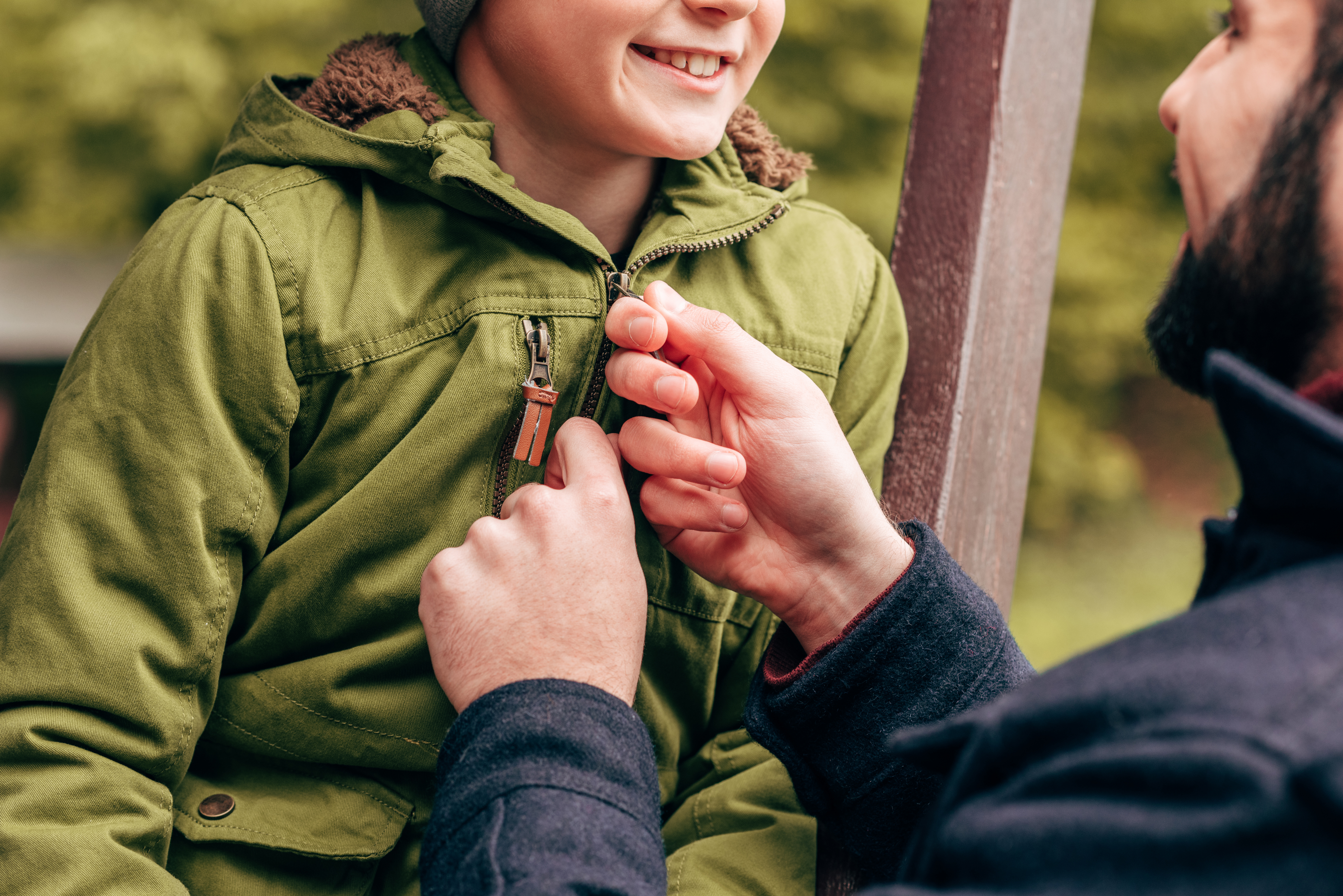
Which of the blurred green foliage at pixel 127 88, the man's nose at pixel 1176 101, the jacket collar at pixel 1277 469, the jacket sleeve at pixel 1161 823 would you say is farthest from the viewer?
the blurred green foliage at pixel 127 88

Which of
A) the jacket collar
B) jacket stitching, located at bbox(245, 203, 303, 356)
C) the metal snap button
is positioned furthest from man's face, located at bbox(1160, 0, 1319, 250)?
the metal snap button

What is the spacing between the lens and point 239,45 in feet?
16.6

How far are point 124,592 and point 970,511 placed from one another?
129 centimetres

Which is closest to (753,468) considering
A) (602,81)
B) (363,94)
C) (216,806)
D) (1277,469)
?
(602,81)

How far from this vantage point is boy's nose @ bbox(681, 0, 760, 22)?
142 centimetres

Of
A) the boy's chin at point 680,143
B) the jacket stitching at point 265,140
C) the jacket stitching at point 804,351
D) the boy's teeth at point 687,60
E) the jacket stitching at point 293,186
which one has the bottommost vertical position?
the jacket stitching at point 804,351

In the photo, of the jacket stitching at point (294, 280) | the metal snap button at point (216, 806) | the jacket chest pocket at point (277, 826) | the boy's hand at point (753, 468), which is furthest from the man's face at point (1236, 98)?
the metal snap button at point (216, 806)

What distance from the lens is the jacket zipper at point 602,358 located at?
58.8 inches

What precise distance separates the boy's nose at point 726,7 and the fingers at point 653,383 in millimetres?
404

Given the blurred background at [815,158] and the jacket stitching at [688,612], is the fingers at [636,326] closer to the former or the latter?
the jacket stitching at [688,612]

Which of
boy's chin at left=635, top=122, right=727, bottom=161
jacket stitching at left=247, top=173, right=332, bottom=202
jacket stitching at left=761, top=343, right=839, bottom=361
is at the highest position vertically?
boy's chin at left=635, top=122, right=727, bottom=161

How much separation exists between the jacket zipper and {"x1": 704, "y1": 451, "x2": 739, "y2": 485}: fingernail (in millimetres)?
229

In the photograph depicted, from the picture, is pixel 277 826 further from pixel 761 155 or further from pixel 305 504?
pixel 761 155

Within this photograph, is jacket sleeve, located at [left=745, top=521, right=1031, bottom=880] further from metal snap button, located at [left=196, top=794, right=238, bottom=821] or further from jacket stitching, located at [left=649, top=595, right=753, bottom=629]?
metal snap button, located at [left=196, top=794, right=238, bottom=821]
